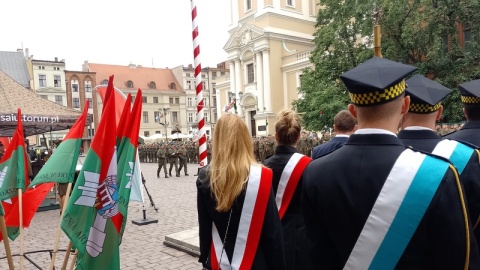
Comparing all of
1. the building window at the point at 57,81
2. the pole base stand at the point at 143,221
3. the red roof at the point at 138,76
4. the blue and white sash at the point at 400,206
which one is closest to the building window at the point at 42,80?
the building window at the point at 57,81

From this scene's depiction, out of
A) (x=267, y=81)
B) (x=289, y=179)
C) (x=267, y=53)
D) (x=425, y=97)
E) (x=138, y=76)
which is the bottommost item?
(x=289, y=179)

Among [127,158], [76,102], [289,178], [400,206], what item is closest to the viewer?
[400,206]

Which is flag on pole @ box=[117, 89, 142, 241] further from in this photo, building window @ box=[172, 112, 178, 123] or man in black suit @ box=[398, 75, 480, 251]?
building window @ box=[172, 112, 178, 123]

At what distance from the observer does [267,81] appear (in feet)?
146

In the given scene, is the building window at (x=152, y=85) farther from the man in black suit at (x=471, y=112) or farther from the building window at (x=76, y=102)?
the man in black suit at (x=471, y=112)

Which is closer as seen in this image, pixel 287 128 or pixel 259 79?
pixel 287 128

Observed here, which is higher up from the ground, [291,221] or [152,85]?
[152,85]

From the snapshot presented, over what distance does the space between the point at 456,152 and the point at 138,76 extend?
81.3 meters

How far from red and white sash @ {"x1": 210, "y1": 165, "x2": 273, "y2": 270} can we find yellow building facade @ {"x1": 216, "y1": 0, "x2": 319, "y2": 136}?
40.2m

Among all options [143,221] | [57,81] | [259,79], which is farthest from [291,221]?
[57,81]

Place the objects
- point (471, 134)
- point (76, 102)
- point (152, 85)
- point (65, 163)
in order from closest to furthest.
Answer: point (471, 134), point (65, 163), point (76, 102), point (152, 85)

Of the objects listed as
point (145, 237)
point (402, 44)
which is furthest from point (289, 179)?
point (402, 44)

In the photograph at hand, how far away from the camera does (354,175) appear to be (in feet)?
5.68

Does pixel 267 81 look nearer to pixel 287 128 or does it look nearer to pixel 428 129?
pixel 287 128
